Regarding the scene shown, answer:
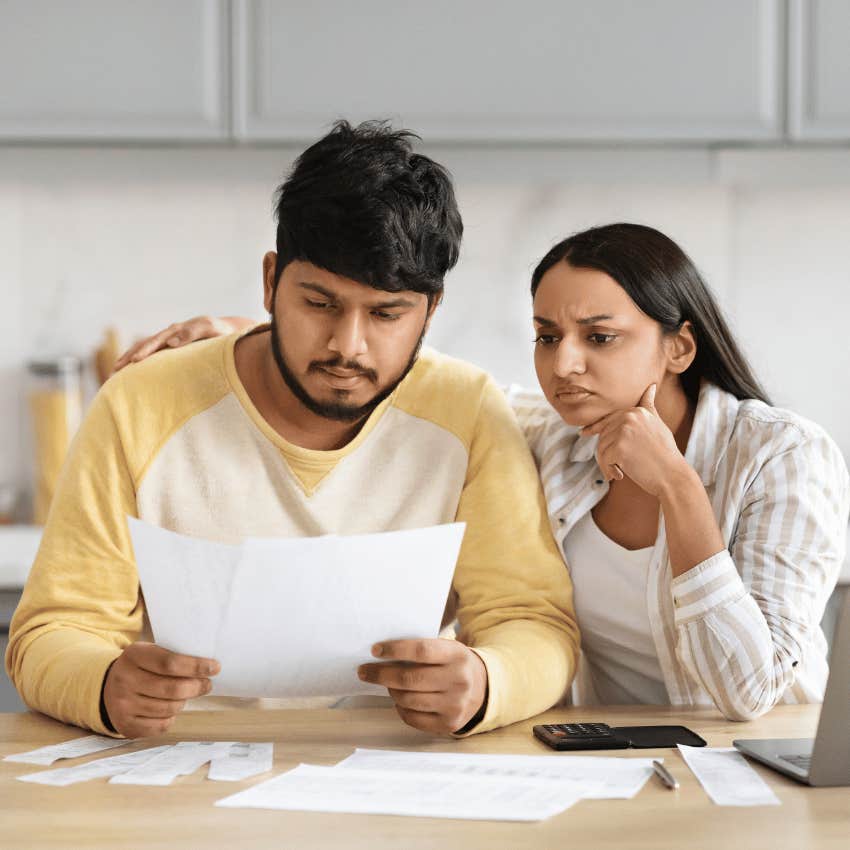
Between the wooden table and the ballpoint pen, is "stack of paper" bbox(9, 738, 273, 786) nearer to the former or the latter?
the wooden table

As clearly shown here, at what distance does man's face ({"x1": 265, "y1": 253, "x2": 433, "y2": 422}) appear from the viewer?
56.1 inches

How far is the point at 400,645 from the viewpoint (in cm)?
118

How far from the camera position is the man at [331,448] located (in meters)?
1.41

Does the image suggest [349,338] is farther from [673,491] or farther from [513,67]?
[513,67]

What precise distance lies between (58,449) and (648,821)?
2.07 metres

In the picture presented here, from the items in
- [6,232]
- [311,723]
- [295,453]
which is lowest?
[311,723]

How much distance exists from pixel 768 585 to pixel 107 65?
188 centimetres

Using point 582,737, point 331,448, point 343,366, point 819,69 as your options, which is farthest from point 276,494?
point 819,69

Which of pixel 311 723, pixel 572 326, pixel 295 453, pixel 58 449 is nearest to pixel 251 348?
pixel 295 453

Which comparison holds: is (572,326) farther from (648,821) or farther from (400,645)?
(648,821)

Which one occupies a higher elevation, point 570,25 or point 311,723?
point 570,25

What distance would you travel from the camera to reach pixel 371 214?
4.67 feet

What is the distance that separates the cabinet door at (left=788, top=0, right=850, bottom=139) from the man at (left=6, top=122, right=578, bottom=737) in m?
1.39

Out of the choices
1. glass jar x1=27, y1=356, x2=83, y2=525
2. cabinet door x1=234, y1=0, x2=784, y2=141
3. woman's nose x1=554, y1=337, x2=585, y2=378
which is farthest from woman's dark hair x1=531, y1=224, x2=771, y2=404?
glass jar x1=27, y1=356, x2=83, y2=525
